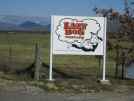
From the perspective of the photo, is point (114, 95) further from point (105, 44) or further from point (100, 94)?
point (105, 44)

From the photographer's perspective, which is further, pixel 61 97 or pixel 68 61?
pixel 68 61

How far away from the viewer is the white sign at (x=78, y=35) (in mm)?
16891

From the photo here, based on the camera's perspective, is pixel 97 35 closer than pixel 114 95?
No

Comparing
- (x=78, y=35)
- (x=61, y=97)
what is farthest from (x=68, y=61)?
(x=61, y=97)

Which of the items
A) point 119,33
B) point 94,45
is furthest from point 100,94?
point 119,33

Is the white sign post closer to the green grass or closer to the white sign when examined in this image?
the white sign

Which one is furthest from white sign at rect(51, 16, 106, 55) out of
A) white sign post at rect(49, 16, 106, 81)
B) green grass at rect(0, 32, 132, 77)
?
green grass at rect(0, 32, 132, 77)

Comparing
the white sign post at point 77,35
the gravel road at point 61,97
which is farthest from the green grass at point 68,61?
the gravel road at point 61,97

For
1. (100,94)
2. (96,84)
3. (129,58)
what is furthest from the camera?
(129,58)

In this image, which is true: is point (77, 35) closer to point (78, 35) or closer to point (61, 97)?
point (78, 35)

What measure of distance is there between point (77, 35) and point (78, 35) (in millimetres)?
37

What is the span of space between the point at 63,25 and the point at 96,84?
221 cm

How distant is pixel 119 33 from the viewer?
18.3 m

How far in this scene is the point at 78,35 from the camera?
1706 centimetres
